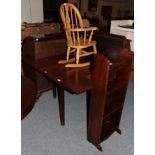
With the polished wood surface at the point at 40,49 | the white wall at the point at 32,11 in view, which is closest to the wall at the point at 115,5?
the white wall at the point at 32,11

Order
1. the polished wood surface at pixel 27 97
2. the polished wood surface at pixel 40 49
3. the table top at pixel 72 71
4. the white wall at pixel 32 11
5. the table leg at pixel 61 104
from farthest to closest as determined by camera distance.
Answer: the white wall at pixel 32 11 < the polished wood surface at pixel 40 49 < the table leg at pixel 61 104 < the table top at pixel 72 71 < the polished wood surface at pixel 27 97

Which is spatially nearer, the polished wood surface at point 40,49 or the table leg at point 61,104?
the table leg at point 61,104

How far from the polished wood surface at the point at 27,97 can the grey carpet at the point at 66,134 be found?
81 centimetres

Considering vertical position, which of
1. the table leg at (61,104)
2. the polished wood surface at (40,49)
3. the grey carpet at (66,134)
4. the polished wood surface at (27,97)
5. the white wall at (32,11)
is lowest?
the grey carpet at (66,134)

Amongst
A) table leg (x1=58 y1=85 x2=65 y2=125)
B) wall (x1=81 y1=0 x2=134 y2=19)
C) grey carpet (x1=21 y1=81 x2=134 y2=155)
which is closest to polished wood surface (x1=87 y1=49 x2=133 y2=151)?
grey carpet (x1=21 y1=81 x2=134 y2=155)

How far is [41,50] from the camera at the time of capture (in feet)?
7.98

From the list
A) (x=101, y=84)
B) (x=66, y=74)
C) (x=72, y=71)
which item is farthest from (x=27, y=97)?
(x=72, y=71)

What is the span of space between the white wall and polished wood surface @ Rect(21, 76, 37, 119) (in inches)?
144

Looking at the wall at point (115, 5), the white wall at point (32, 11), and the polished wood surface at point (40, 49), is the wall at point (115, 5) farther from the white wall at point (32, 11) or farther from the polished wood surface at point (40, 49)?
the polished wood surface at point (40, 49)

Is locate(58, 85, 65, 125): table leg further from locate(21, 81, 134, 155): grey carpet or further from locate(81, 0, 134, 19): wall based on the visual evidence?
locate(81, 0, 134, 19): wall

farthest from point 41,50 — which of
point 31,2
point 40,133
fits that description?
point 31,2

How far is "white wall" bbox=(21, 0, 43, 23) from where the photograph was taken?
15.3 feet

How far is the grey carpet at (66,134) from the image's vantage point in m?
1.89

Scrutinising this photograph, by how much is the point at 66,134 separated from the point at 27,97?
106 centimetres
